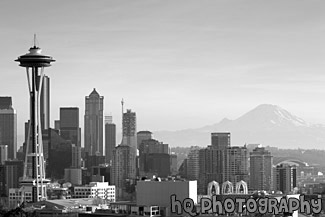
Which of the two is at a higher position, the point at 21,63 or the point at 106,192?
→ the point at 21,63

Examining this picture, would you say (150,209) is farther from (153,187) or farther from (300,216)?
(300,216)

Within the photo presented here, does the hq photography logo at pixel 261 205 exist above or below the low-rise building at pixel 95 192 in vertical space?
above

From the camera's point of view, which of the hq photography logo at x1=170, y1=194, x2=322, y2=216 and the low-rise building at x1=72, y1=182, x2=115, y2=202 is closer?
the hq photography logo at x1=170, y1=194, x2=322, y2=216

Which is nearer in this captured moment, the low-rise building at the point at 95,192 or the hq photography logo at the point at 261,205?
the hq photography logo at the point at 261,205

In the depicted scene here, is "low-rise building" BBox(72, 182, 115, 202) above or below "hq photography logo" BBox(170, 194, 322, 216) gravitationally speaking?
below

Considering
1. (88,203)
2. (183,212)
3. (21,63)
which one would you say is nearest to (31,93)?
(21,63)

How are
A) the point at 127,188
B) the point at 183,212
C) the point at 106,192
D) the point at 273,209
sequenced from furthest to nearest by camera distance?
1. the point at 127,188
2. the point at 106,192
3. the point at 183,212
4. the point at 273,209

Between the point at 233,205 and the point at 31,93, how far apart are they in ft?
233

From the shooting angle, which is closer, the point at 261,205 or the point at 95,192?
the point at 261,205

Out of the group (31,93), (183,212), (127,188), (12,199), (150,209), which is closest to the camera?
(183,212)

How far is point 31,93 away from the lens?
4845 inches

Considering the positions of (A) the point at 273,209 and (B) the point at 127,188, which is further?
(B) the point at 127,188

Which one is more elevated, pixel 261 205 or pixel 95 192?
pixel 261 205

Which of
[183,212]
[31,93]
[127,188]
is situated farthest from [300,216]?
[127,188]
